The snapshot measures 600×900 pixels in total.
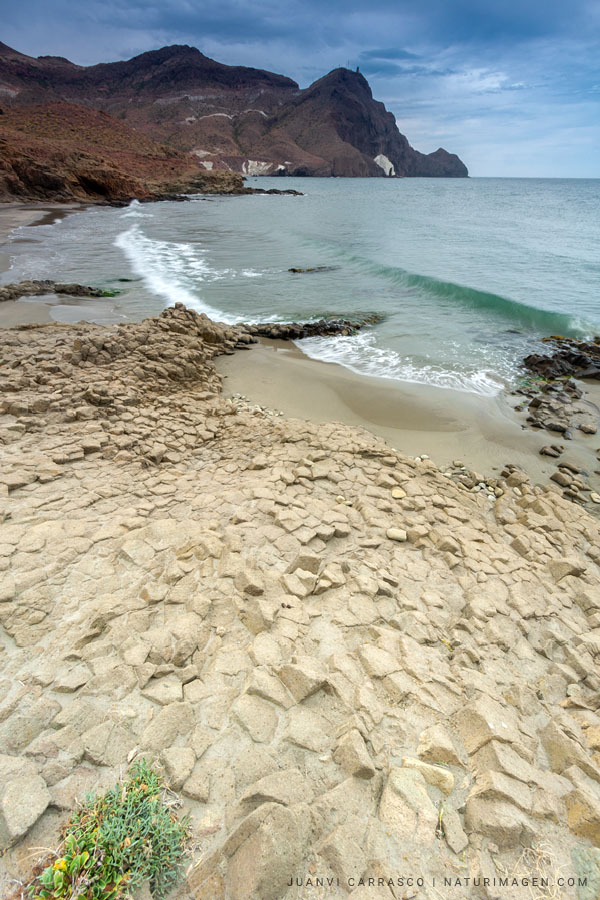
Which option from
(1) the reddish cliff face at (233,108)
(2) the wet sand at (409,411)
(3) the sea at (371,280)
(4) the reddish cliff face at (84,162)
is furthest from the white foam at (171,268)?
(1) the reddish cliff face at (233,108)

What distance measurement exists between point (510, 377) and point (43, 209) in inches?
1564

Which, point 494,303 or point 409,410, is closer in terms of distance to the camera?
point 409,410

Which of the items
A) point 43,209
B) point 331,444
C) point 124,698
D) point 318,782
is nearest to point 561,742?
point 318,782

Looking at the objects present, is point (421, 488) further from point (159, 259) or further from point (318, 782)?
point (159, 259)

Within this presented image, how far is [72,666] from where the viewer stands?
237cm

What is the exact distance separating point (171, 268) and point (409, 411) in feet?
46.2

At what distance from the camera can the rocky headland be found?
178cm

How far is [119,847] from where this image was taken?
156cm

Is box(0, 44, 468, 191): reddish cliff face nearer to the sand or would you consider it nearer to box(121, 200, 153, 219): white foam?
box(121, 200, 153, 219): white foam

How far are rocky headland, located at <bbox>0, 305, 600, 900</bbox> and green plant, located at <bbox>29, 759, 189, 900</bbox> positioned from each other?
0.10 metres

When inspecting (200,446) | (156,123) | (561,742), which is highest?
(156,123)

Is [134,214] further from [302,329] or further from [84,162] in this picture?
[302,329]

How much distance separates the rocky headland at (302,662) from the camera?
1.78m

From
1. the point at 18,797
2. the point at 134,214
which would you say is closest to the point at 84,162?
the point at 134,214
